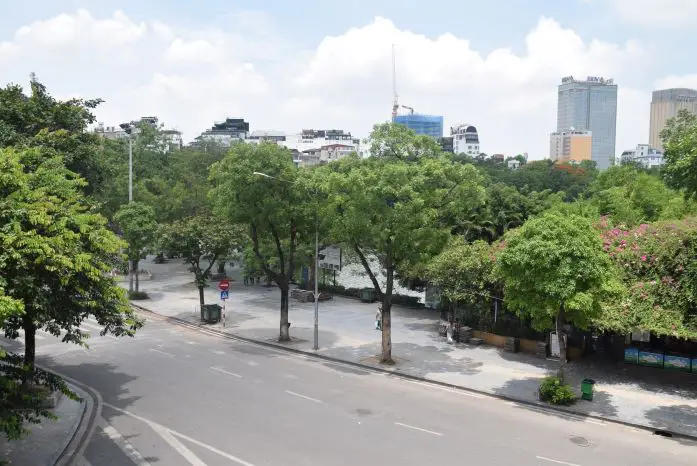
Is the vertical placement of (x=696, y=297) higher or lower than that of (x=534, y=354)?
higher

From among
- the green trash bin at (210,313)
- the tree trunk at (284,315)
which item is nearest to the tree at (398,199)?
the tree trunk at (284,315)

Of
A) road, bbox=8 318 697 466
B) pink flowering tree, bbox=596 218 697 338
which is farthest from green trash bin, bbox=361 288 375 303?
pink flowering tree, bbox=596 218 697 338

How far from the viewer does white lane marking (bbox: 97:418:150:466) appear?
14719mm

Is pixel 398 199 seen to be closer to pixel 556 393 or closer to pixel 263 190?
pixel 263 190

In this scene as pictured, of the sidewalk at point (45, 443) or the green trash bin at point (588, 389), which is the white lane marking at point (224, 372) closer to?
the sidewalk at point (45, 443)

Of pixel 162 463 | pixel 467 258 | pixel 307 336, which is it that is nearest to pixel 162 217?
pixel 307 336

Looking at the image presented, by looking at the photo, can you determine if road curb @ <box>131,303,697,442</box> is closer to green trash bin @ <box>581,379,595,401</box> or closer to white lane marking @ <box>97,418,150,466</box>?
green trash bin @ <box>581,379,595,401</box>

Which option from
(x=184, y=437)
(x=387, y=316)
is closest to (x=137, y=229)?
(x=387, y=316)

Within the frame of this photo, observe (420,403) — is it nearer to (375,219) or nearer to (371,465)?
(371,465)

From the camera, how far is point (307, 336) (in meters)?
29.7

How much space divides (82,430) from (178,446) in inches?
131

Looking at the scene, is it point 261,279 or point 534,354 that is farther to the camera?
point 261,279

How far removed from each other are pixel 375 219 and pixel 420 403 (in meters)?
7.03

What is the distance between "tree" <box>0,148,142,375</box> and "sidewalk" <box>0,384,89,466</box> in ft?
9.36
